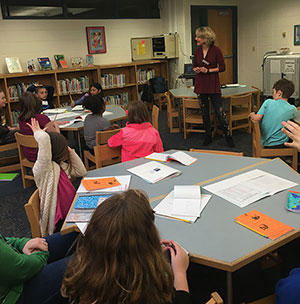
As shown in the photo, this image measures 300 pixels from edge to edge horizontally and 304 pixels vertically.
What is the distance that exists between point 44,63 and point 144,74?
2.42 meters

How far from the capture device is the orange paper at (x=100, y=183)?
6.75 ft

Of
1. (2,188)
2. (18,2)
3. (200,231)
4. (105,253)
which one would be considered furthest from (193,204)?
(18,2)

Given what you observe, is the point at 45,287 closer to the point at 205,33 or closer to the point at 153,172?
the point at 153,172

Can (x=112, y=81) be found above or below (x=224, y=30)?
below

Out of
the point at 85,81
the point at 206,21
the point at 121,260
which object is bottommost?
the point at 121,260

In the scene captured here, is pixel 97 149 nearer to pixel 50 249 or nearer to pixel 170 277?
pixel 50 249

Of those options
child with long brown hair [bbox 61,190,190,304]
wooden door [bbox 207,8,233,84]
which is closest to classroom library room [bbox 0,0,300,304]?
child with long brown hair [bbox 61,190,190,304]

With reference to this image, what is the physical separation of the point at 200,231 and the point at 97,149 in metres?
1.39

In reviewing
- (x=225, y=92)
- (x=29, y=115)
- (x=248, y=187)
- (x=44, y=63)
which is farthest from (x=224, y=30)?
(x=248, y=187)

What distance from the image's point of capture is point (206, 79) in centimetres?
472

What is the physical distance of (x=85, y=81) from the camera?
7.29m

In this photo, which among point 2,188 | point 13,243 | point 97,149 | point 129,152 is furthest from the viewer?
point 2,188

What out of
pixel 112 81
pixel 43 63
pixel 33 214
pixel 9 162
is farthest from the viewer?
pixel 112 81

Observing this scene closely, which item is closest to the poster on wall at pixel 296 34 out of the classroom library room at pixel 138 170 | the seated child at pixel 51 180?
the classroom library room at pixel 138 170
